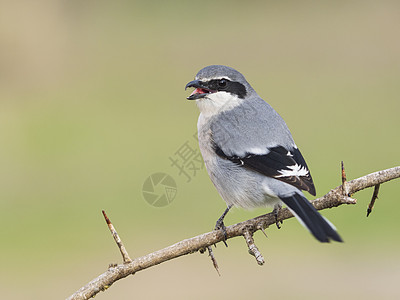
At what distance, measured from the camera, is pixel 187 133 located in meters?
10.8

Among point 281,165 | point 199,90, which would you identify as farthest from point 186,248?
point 199,90

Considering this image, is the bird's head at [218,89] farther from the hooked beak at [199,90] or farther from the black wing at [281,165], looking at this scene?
the black wing at [281,165]

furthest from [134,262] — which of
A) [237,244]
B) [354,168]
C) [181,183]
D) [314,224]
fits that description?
[354,168]

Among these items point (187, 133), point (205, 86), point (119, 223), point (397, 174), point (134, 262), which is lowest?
point (397, 174)

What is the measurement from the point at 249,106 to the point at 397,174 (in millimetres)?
1213

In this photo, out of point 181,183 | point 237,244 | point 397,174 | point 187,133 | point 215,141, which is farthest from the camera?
point 187,133

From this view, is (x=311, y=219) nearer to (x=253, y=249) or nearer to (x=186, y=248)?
(x=253, y=249)

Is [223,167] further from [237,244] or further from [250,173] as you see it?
[237,244]

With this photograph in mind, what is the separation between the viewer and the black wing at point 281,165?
2.53 metres

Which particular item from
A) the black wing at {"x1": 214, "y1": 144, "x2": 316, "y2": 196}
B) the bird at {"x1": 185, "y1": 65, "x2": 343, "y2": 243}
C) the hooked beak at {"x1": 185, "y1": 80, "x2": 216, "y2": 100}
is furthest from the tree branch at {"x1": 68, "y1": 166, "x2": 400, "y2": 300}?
the hooked beak at {"x1": 185, "y1": 80, "x2": 216, "y2": 100}

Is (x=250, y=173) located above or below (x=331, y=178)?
below

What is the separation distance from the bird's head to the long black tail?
78cm

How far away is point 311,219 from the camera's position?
201 cm

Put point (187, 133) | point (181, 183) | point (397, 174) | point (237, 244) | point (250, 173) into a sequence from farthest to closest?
point (187, 133)
point (181, 183)
point (237, 244)
point (250, 173)
point (397, 174)
